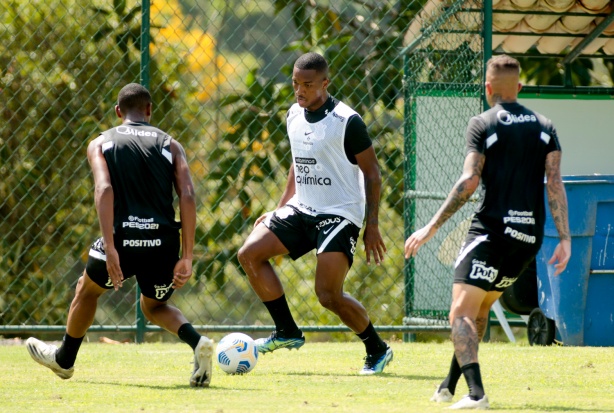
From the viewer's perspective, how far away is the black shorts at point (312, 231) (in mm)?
6977

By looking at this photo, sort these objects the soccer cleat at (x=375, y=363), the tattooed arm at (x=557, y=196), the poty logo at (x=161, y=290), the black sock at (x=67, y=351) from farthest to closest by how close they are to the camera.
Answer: the soccer cleat at (x=375, y=363) < the black sock at (x=67, y=351) < the poty logo at (x=161, y=290) < the tattooed arm at (x=557, y=196)

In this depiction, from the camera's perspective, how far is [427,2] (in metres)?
10.0

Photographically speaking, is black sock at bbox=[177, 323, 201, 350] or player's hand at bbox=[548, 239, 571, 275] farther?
black sock at bbox=[177, 323, 201, 350]

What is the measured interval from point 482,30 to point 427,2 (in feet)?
2.29

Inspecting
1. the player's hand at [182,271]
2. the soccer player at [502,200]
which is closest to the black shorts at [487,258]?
the soccer player at [502,200]

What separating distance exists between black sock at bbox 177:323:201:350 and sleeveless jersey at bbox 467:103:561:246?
5.69 feet

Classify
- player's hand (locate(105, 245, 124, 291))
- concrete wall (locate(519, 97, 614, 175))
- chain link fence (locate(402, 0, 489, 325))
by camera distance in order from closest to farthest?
1. player's hand (locate(105, 245, 124, 291))
2. chain link fence (locate(402, 0, 489, 325))
3. concrete wall (locate(519, 97, 614, 175))

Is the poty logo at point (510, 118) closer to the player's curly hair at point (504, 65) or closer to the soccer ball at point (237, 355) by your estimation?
the player's curly hair at point (504, 65)

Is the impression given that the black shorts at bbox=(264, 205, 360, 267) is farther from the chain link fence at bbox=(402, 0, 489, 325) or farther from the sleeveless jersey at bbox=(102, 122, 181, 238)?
→ the chain link fence at bbox=(402, 0, 489, 325)

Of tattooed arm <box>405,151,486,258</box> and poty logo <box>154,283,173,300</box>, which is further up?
tattooed arm <box>405,151,486,258</box>

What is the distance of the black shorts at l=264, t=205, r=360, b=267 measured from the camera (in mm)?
6977

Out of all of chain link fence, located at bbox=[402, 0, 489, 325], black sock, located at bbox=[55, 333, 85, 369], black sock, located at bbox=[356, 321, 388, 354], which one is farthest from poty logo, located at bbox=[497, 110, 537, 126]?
chain link fence, located at bbox=[402, 0, 489, 325]

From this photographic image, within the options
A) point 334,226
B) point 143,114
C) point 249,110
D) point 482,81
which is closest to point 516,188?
point 334,226

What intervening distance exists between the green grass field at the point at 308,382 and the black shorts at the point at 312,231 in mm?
777
